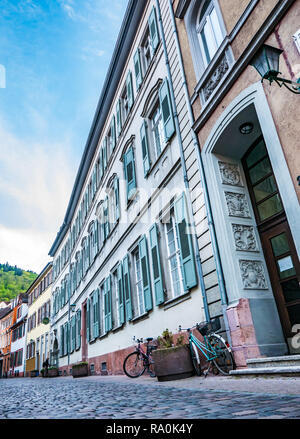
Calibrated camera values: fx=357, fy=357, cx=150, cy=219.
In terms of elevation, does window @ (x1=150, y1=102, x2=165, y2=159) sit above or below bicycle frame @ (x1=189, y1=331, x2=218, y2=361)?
above

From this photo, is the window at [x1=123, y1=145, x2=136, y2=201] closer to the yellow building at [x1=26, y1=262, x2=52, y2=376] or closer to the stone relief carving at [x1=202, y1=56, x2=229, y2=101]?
the stone relief carving at [x1=202, y1=56, x2=229, y2=101]

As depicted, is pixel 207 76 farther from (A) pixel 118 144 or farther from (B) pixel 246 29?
(A) pixel 118 144

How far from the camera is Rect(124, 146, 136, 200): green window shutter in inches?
474

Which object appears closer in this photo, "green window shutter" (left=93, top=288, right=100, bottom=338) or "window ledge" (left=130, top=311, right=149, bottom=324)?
"window ledge" (left=130, top=311, right=149, bottom=324)

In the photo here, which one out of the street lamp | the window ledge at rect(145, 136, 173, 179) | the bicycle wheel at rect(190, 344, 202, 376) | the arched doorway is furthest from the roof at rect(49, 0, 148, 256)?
the bicycle wheel at rect(190, 344, 202, 376)

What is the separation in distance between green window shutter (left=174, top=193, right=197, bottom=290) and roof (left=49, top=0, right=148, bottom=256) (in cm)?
844

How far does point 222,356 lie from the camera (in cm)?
602

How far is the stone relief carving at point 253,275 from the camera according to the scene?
20.7 ft

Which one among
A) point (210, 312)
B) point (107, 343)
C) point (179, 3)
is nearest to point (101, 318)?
point (107, 343)

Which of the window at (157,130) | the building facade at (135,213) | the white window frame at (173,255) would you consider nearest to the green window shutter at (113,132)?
the building facade at (135,213)

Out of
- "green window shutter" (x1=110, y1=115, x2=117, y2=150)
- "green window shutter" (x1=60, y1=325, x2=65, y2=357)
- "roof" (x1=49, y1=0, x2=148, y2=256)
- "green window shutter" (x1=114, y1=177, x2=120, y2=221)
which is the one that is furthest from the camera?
"green window shutter" (x1=60, y1=325, x2=65, y2=357)

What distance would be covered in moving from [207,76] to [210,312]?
479cm

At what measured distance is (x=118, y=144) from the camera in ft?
48.3

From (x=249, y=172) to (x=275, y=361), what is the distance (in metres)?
3.81
